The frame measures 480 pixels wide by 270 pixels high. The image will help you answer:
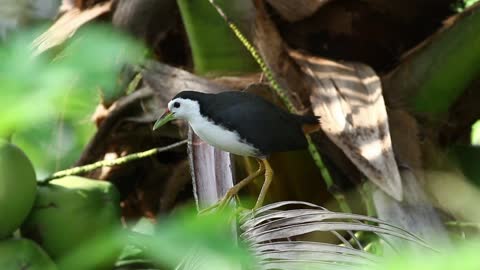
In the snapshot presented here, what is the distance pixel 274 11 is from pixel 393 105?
0.19 metres

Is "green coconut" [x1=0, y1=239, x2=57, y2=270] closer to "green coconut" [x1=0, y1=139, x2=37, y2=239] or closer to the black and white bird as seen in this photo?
"green coconut" [x1=0, y1=139, x2=37, y2=239]

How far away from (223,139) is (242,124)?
0.08 feet

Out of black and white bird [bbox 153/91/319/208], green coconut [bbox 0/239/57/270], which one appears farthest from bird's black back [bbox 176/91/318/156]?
green coconut [bbox 0/239/57/270]

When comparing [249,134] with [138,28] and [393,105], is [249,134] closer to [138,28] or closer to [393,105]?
[393,105]

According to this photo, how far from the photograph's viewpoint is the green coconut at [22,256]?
30.8 inches

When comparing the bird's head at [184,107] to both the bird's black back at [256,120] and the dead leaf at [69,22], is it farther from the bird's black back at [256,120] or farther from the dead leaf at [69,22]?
the dead leaf at [69,22]

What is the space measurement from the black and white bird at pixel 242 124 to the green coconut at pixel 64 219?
17cm

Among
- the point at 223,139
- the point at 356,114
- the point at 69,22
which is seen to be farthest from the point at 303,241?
the point at 69,22

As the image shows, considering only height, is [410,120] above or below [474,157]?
above

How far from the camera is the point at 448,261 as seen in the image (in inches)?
8.2

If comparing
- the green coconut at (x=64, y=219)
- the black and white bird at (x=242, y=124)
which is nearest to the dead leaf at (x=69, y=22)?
the green coconut at (x=64, y=219)

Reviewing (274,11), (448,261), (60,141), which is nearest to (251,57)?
(274,11)

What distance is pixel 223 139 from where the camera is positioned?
0.73m

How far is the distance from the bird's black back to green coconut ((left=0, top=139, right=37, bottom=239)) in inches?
7.6
